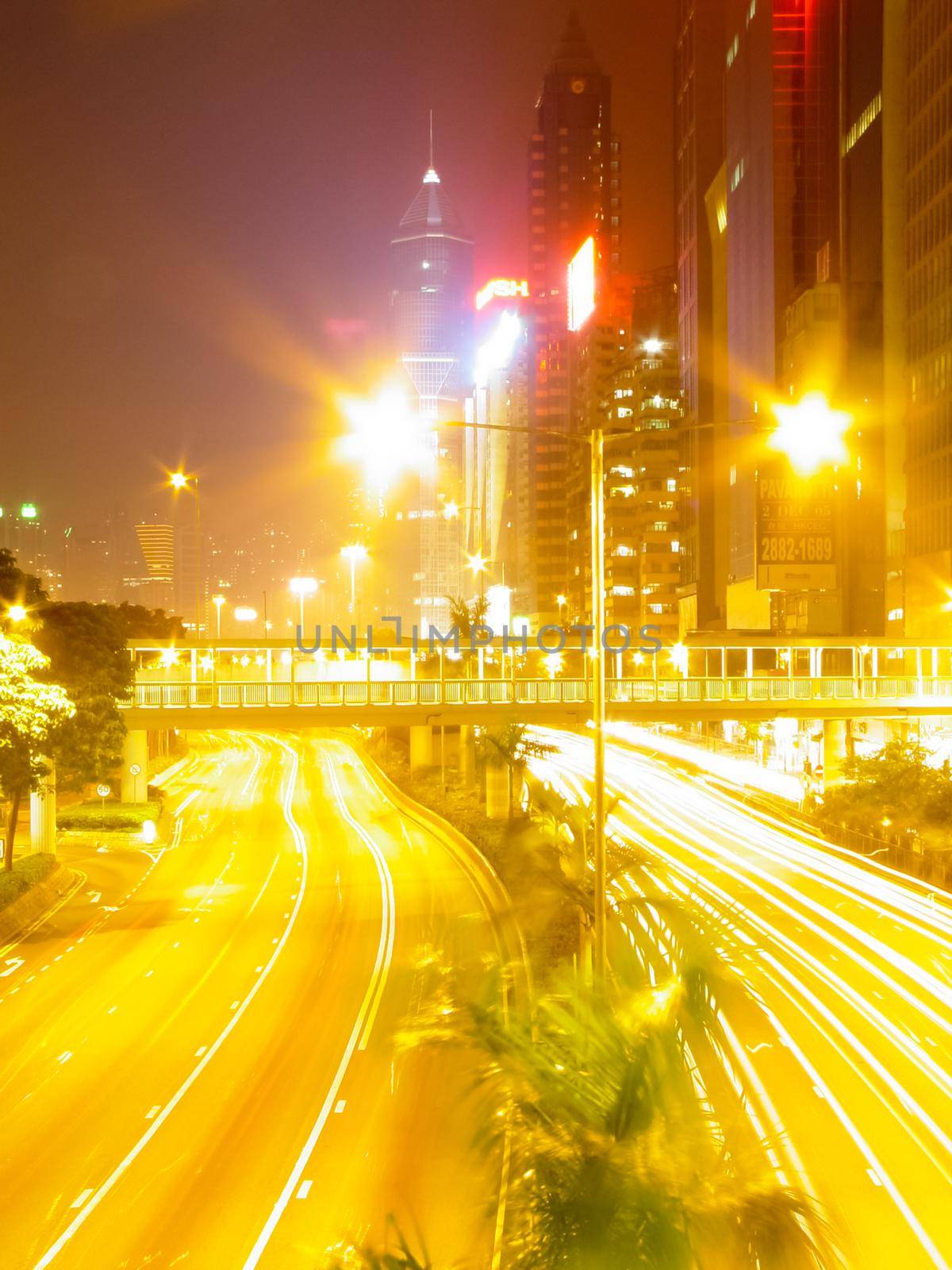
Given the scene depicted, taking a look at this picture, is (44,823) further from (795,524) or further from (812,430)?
(795,524)

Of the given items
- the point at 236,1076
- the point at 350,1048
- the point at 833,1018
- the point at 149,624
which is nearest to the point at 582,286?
the point at 149,624

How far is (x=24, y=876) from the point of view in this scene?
35.9 metres

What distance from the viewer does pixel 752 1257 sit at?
7676 millimetres

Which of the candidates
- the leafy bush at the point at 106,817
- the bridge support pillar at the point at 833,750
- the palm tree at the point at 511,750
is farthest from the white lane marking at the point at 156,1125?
the bridge support pillar at the point at 833,750

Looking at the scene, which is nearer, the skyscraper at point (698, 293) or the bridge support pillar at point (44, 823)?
the bridge support pillar at point (44, 823)

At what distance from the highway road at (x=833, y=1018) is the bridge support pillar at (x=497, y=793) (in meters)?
8.25

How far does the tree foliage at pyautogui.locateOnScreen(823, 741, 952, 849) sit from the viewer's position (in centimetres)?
4106

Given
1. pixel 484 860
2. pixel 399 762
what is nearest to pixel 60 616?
pixel 484 860

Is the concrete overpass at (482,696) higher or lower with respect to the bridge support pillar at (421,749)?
higher

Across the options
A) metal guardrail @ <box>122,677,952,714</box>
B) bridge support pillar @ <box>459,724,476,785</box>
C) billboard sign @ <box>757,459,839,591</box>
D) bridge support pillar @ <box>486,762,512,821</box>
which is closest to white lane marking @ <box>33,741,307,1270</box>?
metal guardrail @ <box>122,677,952,714</box>

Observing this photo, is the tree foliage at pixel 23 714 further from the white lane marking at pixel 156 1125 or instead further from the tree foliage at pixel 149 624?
the tree foliage at pixel 149 624

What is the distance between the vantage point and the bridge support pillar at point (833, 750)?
5028cm

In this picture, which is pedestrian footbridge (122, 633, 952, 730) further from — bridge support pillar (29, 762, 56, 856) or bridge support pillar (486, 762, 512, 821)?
bridge support pillar (29, 762, 56, 856)

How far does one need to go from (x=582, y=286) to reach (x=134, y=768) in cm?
12622
